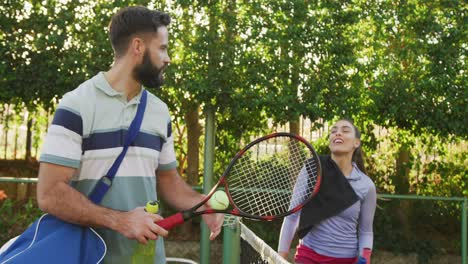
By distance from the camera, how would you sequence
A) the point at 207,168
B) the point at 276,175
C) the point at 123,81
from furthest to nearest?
the point at 207,168 < the point at 276,175 < the point at 123,81

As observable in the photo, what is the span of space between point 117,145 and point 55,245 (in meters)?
0.32

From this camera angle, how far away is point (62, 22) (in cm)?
759

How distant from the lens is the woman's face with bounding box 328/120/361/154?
14.7ft

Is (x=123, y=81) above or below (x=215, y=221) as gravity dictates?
above

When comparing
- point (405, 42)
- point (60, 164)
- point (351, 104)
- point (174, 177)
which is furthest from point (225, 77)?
point (60, 164)

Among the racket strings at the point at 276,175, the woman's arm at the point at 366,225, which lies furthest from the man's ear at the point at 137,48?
the woman's arm at the point at 366,225

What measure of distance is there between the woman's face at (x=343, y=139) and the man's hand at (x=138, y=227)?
243 centimetres

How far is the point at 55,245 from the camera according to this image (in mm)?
2104

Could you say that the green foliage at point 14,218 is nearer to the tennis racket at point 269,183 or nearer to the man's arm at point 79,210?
the tennis racket at point 269,183

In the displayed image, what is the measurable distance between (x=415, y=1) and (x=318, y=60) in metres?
1.13

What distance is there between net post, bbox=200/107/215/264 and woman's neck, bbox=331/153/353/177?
301cm

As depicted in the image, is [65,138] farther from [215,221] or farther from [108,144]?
[215,221]

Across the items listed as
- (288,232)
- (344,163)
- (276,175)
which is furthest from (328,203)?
(276,175)

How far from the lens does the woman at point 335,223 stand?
4.12 meters
